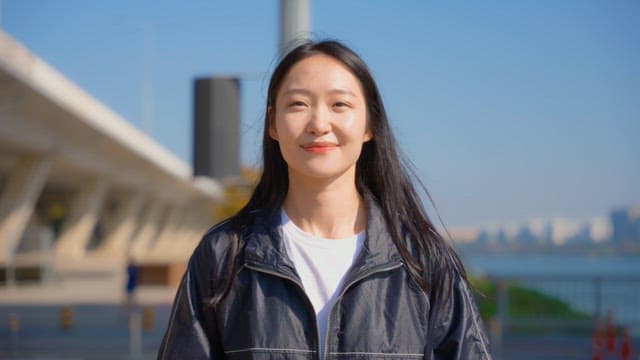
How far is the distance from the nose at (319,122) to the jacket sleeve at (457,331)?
0.48 meters

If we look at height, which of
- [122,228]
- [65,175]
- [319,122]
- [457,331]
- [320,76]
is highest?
[65,175]

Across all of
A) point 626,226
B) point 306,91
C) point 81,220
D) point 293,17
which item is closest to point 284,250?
point 306,91

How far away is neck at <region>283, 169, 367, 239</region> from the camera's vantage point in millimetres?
1904

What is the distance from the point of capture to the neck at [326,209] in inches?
75.0

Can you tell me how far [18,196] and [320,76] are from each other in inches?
1174

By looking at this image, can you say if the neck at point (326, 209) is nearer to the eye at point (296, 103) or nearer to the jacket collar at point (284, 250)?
the jacket collar at point (284, 250)

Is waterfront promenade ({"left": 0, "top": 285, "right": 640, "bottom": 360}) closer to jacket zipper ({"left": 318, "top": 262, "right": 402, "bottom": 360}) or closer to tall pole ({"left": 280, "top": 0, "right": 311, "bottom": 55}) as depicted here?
tall pole ({"left": 280, "top": 0, "right": 311, "bottom": 55})

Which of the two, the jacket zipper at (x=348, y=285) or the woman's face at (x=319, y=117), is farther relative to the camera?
the woman's face at (x=319, y=117)

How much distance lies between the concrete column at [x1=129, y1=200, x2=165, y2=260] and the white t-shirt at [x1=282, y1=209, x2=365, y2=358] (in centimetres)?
5442

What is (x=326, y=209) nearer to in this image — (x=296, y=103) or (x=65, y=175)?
(x=296, y=103)

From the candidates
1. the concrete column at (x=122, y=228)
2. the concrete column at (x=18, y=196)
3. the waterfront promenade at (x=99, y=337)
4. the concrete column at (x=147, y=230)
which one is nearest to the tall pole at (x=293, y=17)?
the waterfront promenade at (x=99, y=337)

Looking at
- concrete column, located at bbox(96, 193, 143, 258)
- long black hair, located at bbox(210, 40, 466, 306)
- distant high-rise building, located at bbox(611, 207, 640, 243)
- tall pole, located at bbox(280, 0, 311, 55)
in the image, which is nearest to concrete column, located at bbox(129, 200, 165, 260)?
concrete column, located at bbox(96, 193, 143, 258)

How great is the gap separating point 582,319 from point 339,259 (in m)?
12.1

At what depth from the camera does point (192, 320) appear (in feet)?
5.83
